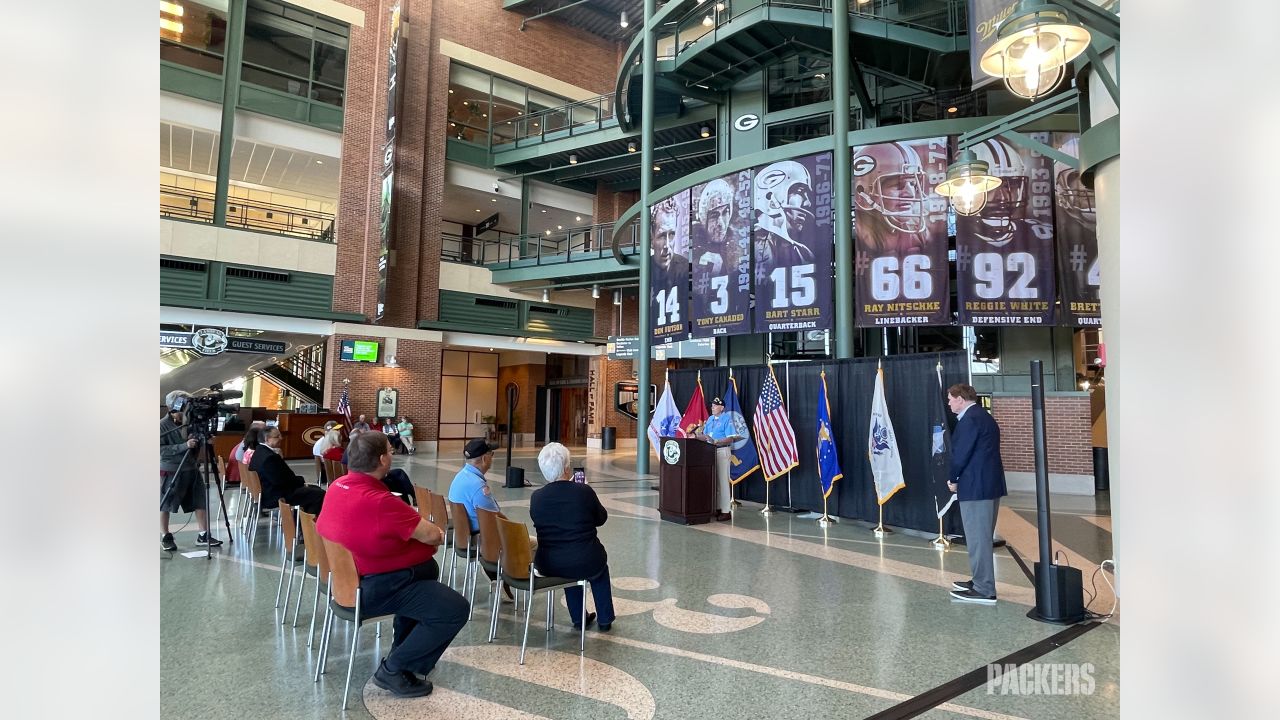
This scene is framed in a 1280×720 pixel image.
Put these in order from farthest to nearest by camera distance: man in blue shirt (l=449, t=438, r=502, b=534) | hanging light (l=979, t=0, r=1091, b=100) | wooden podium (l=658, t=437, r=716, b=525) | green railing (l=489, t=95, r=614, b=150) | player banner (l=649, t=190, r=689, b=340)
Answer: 1. green railing (l=489, t=95, r=614, b=150)
2. player banner (l=649, t=190, r=689, b=340)
3. wooden podium (l=658, t=437, r=716, b=525)
4. man in blue shirt (l=449, t=438, r=502, b=534)
5. hanging light (l=979, t=0, r=1091, b=100)

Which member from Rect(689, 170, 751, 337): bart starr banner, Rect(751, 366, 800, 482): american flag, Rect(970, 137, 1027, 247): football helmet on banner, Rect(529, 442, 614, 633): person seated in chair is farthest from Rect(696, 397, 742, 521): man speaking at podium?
Rect(970, 137, 1027, 247): football helmet on banner

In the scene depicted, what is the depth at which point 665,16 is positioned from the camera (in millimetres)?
12594

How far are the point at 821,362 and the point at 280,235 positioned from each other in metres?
14.0

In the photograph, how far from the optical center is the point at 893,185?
10.4 metres

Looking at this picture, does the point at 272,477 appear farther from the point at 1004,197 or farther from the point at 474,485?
the point at 1004,197

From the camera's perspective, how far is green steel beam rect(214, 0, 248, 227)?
A: 15367mm

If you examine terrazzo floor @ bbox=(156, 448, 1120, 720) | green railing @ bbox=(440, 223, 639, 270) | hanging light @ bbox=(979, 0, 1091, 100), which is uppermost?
green railing @ bbox=(440, 223, 639, 270)

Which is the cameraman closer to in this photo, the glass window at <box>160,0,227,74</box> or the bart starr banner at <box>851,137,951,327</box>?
the bart starr banner at <box>851,137,951,327</box>

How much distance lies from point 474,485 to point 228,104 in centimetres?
1544

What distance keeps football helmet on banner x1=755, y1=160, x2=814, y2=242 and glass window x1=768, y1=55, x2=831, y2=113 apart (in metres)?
3.01

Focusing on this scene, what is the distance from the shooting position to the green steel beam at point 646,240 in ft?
43.0

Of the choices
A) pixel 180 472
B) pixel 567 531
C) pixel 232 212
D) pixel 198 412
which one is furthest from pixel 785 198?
pixel 232 212
